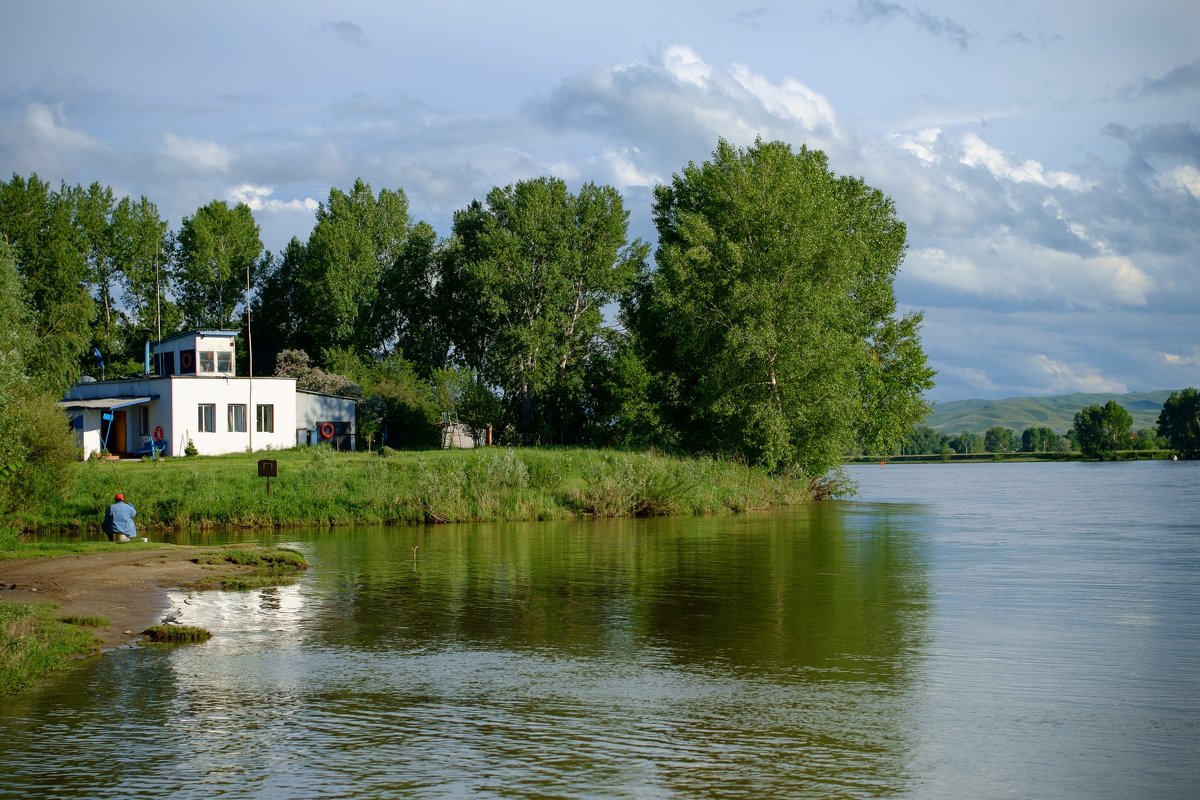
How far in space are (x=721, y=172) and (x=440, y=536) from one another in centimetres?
2792

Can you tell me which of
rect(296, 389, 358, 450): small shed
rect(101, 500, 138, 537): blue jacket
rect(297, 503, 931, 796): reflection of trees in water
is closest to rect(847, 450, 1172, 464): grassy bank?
rect(296, 389, 358, 450): small shed

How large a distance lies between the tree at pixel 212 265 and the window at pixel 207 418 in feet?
90.3

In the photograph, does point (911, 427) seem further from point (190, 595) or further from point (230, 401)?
point (190, 595)

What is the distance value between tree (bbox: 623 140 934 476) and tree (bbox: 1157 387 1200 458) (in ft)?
313

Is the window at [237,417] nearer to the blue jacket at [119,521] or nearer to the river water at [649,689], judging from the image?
the blue jacket at [119,521]

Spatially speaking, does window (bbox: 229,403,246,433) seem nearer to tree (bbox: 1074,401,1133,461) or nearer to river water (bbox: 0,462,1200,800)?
river water (bbox: 0,462,1200,800)

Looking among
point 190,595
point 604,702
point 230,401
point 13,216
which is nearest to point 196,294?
point 13,216

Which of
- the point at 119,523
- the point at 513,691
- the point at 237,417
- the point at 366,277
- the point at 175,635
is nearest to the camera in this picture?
the point at 513,691

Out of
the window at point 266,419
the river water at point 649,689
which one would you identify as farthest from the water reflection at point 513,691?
the window at point 266,419

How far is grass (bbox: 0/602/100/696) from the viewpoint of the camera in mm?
15125

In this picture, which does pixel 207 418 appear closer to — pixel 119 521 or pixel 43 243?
pixel 43 243

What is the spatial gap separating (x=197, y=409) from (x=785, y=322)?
103 ft

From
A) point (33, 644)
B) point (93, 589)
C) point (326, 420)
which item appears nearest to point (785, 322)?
point (326, 420)

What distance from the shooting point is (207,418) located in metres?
59.7
